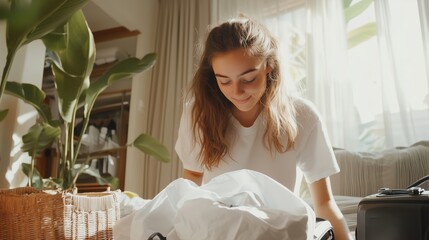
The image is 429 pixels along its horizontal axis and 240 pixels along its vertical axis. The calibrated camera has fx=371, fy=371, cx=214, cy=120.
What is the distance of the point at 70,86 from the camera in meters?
1.25

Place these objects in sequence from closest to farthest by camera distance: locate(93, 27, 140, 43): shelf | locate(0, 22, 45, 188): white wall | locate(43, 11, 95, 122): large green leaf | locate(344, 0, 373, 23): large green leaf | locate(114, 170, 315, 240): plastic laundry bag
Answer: locate(114, 170, 315, 240): plastic laundry bag < locate(43, 11, 95, 122): large green leaf < locate(0, 22, 45, 188): white wall < locate(344, 0, 373, 23): large green leaf < locate(93, 27, 140, 43): shelf

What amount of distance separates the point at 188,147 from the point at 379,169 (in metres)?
0.86

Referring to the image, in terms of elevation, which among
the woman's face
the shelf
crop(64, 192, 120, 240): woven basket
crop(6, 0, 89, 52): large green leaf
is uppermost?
the shelf

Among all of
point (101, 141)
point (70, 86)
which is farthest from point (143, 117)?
point (70, 86)

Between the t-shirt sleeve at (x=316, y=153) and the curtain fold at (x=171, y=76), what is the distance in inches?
58.7

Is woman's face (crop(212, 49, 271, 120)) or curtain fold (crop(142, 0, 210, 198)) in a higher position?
curtain fold (crop(142, 0, 210, 198))

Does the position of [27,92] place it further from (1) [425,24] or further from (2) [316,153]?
(1) [425,24]

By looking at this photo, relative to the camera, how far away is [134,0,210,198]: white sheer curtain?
7.82 ft

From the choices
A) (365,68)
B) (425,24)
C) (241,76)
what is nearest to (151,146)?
(241,76)

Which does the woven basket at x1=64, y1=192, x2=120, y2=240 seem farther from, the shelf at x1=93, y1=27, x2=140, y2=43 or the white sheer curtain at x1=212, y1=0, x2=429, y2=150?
the shelf at x1=93, y1=27, x2=140, y2=43

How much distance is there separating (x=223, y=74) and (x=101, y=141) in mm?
1851

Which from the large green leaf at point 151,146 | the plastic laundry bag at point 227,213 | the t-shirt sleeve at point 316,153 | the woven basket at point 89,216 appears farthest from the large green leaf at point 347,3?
the plastic laundry bag at point 227,213

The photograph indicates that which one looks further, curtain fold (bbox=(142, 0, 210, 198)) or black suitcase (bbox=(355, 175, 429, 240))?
curtain fold (bbox=(142, 0, 210, 198))

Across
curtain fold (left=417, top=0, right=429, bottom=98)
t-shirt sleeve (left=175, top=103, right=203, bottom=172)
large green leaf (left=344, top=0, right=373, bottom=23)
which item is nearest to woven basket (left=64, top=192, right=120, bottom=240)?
t-shirt sleeve (left=175, top=103, right=203, bottom=172)
